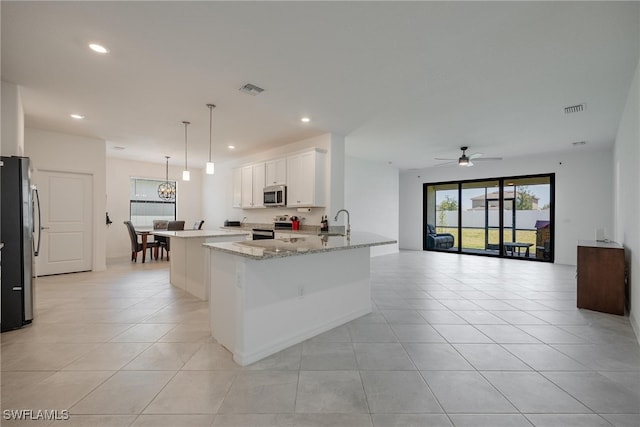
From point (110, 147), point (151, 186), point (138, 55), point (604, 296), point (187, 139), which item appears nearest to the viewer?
point (138, 55)

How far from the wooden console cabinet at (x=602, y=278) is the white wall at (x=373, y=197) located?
4.70m

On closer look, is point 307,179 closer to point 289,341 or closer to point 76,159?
point 289,341

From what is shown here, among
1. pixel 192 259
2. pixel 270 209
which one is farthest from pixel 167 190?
pixel 192 259

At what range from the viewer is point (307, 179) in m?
5.34

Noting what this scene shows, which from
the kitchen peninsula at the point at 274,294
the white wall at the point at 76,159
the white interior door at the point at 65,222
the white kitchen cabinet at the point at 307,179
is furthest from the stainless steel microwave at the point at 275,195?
the white interior door at the point at 65,222

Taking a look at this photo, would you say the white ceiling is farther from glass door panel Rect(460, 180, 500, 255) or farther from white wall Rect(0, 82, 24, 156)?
glass door panel Rect(460, 180, 500, 255)

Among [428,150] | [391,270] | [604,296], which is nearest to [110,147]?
[391,270]

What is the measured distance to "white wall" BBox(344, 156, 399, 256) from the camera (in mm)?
7680

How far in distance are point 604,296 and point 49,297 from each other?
7367mm

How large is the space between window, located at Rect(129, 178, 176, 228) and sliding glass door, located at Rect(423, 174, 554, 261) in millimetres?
8570

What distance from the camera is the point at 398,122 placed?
4672 millimetres

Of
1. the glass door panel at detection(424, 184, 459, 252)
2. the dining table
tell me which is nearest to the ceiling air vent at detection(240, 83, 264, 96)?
the glass door panel at detection(424, 184, 459, 252)

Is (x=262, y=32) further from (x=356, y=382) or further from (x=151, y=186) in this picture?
(x=151, y=186)

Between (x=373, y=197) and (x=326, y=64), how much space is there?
5.77 metres
